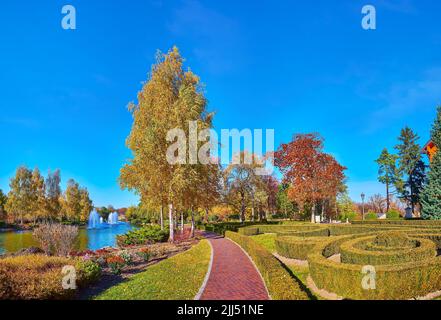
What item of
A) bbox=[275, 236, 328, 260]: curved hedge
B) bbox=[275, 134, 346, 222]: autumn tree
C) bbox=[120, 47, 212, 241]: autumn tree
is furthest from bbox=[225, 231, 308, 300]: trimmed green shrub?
bbox=[275, 134, 346, 222]: autumn tree

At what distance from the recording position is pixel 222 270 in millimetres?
11984

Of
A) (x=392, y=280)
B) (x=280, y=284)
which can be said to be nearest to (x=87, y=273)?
(x=280, y=284)

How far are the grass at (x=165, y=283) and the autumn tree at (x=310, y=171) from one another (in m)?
22.9

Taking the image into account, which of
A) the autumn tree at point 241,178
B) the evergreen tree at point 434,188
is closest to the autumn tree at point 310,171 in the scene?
the autumn tree at point 241,178

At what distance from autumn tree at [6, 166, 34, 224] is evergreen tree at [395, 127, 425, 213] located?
69567 mm

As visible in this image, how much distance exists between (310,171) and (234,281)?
2780 centimetres

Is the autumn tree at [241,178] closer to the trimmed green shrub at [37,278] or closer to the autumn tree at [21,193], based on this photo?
the trimmed green shrub at [37,278]

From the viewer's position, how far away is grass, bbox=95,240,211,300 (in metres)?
9.17

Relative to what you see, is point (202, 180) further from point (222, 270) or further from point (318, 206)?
point (318, 206)

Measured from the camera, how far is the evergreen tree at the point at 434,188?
93.3 feet

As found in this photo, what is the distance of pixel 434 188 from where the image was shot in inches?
1137

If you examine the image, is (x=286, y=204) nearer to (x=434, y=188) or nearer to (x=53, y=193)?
(x=434, y=188)

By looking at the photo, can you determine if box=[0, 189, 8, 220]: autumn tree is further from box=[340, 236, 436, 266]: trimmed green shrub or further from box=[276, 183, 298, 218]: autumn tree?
box=[340, 236, 436, 266]: trimmed green shrub

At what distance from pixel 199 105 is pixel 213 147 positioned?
3583mm
